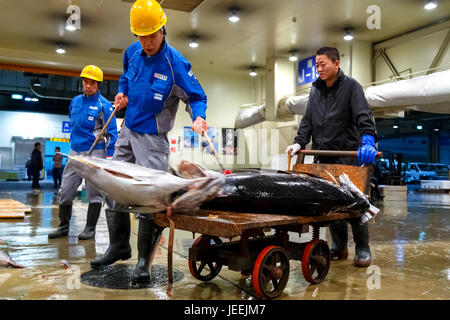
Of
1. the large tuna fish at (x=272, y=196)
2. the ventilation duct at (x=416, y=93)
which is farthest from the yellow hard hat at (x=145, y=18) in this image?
the ventilation duct at (x=416, y=93)

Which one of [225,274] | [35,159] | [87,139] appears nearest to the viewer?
[225,274]

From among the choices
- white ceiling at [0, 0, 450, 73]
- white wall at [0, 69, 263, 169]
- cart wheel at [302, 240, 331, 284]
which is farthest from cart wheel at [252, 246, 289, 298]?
white wall at [0, 69, 263, 169]

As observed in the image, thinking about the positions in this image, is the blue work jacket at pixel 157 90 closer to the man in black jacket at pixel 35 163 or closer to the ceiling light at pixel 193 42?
the ceiling light at pixel 193 42

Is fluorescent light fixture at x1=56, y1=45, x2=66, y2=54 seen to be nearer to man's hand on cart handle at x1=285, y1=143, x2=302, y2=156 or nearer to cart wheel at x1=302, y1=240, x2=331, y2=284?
man's hand on cart handle at x1=285, y1=143, x2=302, y2=156

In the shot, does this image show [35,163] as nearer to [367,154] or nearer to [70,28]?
[70,28]

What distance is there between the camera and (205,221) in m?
2.04

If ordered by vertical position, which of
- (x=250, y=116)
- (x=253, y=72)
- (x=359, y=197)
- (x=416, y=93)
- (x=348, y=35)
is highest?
(x=253, y=72)

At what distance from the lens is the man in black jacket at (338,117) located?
3291 millimetres

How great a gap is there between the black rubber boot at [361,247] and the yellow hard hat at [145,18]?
204 cm

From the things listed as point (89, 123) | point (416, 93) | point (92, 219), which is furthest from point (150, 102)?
point (416, 93)

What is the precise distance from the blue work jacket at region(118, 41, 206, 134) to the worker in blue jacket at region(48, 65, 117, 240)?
5.43 feet

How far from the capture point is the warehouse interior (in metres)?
2.61

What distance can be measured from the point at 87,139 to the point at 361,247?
9.39ft

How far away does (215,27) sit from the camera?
994 cm
